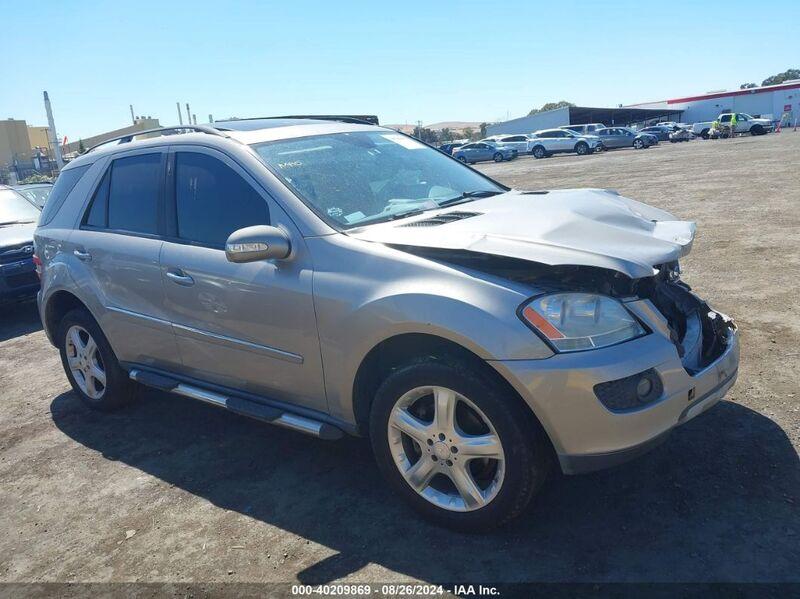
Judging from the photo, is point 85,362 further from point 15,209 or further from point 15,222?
point 15,209

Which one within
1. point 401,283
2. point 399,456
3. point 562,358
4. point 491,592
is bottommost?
point 491,592

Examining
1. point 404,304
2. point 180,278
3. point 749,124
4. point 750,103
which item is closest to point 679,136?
point 749,124

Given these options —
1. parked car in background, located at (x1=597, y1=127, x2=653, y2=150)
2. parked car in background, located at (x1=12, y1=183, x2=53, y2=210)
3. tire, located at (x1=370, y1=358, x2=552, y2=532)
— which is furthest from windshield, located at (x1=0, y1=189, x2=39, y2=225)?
parked car in background, located at (x1=597, y1=127, x2=653, y2=150)

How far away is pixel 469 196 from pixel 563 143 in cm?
4009

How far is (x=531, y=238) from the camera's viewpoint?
2889 millimetres

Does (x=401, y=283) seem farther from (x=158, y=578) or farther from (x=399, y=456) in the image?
(x=158, y=578)

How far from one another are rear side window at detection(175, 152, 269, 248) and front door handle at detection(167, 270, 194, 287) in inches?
8.0

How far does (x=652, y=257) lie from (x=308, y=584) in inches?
78.9

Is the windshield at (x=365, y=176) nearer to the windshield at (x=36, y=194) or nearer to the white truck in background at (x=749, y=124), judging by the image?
the windshield at (x=36, y=194)

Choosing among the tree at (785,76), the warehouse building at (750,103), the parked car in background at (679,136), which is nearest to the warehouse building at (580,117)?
the warehouse building at (750,103)

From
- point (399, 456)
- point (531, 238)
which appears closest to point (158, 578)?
point (399, 456)

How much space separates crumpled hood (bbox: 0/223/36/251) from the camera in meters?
7.85

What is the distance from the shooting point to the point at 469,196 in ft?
13.3

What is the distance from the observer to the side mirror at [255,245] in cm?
313
